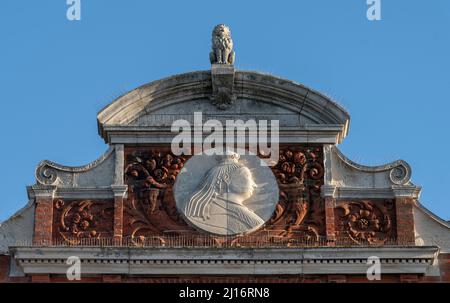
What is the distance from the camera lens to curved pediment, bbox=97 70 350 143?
35.7m

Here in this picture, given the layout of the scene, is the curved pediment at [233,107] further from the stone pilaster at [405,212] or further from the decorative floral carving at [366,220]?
the stone pilaster at [405,212]

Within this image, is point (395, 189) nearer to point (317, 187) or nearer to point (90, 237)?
point (317, 187)

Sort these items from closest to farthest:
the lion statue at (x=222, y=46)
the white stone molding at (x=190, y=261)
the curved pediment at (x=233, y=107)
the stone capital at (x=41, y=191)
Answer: the white stone molding at (x=190, y=261)
the stone capital at (x=41, y=191)
the curved pediment at (x=233, y=107)
the lion statue at (x=222, y=46)

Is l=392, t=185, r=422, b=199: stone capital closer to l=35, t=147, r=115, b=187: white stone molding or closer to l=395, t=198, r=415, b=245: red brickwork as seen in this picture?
l=395, t=198, r=415, b=245: red brickwork

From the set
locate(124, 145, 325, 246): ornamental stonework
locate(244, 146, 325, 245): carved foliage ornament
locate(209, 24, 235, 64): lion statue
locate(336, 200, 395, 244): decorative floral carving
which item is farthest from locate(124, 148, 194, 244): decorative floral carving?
locate(336, 200, 395, 244): decorative floral carving

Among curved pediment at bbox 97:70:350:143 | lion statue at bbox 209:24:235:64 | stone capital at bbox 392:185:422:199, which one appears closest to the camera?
stone capital at bbox 392:185:422:199

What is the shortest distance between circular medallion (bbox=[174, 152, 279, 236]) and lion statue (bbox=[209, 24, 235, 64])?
2073 millimetres

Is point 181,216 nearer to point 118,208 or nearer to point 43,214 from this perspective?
point 118,208

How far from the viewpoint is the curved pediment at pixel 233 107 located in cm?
3569

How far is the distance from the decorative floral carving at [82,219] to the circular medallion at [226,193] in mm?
1462

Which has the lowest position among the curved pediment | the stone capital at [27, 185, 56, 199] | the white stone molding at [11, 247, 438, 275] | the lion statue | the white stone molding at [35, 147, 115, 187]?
the white stone molding at [11, 247, 438, 275]

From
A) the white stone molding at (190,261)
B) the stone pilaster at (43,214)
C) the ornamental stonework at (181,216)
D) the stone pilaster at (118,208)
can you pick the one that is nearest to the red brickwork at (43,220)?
the stone pilaster at (43,214)
